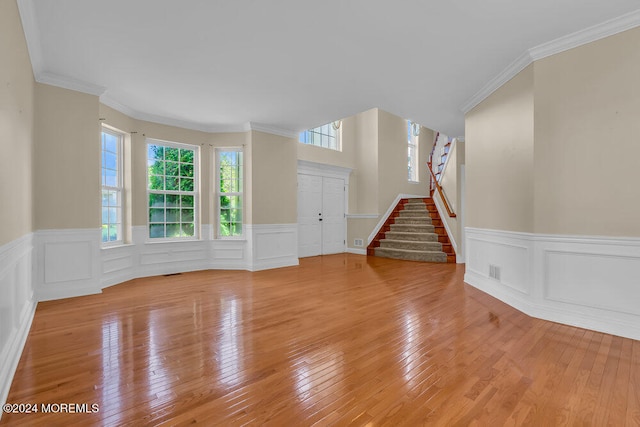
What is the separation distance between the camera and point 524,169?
10.8 feet

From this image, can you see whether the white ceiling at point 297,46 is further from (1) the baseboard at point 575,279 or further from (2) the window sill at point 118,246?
(2) the window sill at point 118,246

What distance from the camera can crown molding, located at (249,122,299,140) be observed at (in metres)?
5.73

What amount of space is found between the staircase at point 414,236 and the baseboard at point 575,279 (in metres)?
3.19

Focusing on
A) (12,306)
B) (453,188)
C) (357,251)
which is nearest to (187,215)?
(12,306)

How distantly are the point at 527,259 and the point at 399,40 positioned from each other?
259 cm

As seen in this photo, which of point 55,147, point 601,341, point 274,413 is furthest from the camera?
point 55,147

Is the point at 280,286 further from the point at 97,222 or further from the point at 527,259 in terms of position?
the point at 527,259

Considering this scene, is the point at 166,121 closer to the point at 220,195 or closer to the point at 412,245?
the point at 220,195

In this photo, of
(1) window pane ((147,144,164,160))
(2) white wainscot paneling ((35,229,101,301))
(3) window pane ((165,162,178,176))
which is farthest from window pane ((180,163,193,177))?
(2) white wainscot paneling ((35,229,101,301))

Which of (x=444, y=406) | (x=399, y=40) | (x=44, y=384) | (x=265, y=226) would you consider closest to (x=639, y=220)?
(x=444, y=406)

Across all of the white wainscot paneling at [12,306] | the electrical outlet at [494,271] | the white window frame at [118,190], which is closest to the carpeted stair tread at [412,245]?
the electrical outlet at [494,271]

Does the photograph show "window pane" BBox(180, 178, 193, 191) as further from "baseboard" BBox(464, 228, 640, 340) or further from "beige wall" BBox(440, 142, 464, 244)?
"beige wall" BBox(440, 142, 464, 244)

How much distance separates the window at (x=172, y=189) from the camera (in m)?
5.40

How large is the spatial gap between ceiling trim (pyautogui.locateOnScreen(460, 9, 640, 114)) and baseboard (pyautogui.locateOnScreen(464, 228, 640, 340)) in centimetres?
180
